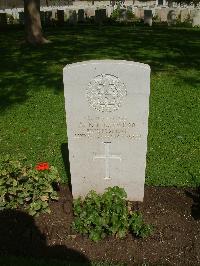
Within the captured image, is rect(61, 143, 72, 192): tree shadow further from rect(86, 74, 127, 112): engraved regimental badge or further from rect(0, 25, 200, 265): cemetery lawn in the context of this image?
rect(86, 74, 127, 112): engraved regimental badge

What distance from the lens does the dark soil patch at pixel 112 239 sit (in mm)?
4645

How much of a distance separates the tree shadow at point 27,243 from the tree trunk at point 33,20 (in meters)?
11.5

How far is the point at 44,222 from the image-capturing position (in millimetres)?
5152

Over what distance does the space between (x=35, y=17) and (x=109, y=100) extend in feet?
37.9

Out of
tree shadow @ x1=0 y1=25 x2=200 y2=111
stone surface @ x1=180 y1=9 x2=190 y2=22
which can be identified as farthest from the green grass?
stone surface @ x1=180 y1=9 x2=190 y2=22

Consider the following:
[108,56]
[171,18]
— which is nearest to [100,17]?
[171,18]

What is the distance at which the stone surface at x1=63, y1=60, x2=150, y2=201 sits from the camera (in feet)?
15.2

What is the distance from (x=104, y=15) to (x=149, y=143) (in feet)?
62.0

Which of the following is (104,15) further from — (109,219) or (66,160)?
(109,219)

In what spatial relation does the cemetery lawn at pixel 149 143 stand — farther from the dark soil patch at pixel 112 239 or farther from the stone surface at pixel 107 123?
the stone surface at pixel 107 123

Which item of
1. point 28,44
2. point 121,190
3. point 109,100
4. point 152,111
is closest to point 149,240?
point 121,190

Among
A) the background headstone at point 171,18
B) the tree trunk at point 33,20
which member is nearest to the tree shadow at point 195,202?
the tree trunk at point 33,20

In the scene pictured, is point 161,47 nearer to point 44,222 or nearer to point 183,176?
point 183,176

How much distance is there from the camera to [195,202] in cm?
548
